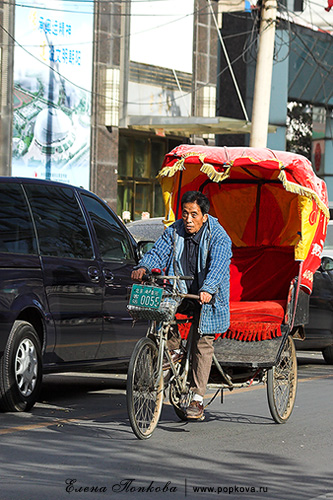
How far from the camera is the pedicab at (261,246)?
859 centimetres

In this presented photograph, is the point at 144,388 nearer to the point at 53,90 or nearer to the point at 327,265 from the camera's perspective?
the point at 327,265

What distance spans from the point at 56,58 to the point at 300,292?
18895mm

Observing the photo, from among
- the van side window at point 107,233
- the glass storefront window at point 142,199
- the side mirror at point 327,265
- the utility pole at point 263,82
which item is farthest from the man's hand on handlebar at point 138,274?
the glass storefront window at point 142,199

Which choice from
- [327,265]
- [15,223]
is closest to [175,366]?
[15,223]

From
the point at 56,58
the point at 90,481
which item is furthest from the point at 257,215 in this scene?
the point at 56,58

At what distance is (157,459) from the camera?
6660mm

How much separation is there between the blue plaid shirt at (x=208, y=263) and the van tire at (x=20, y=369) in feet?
3.82

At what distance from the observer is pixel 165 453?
22.6 feet

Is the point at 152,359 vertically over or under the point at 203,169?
under

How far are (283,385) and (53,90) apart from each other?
19157mm

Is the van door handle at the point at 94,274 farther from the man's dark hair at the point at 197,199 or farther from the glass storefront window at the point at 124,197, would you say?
the glass storefront window at the point at 124,197

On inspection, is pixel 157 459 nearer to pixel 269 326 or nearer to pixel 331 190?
pixel 269 326

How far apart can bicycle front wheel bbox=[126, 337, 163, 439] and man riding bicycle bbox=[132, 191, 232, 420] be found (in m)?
0.38

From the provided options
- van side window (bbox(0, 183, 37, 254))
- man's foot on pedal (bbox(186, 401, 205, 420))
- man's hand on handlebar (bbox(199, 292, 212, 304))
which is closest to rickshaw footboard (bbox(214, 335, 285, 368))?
man's foot on pedal (bbox(186, 401, 205, 420))
